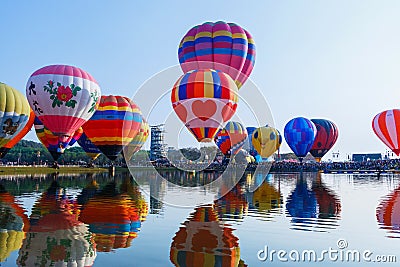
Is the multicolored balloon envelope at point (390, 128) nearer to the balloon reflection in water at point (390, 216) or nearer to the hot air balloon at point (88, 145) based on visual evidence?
the balloon reflection in water at point (390, 216)

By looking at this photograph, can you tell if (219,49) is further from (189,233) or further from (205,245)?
(205,245)

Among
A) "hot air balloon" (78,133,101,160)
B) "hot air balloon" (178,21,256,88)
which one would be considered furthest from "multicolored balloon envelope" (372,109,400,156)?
"hot air balloon" (78,133,101,160)

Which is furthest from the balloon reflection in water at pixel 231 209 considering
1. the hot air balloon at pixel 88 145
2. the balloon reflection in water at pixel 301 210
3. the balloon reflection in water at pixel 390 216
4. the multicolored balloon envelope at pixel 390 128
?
the hot air balloon at pixel 88 145

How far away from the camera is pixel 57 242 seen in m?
8.15

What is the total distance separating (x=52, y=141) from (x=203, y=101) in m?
16.6

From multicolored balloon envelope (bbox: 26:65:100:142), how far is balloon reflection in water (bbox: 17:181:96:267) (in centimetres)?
1830

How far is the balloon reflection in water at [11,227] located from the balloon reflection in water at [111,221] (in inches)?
56.2

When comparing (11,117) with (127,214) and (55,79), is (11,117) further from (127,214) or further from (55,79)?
(127,214)

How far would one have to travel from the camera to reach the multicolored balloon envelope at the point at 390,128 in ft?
137

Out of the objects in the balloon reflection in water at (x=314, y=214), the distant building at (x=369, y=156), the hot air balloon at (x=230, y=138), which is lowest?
the balloon reflection in water at (x=314, y=214)

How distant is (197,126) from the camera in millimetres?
26953

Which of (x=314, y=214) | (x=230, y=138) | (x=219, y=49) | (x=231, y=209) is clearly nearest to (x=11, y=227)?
(x=231, y=209)

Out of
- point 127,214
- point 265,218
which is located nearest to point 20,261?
point 127,214

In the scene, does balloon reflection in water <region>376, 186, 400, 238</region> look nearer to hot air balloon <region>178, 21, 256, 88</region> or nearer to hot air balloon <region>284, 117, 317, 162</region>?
hot air balloon <region>178, 21, 256, 88</region>
